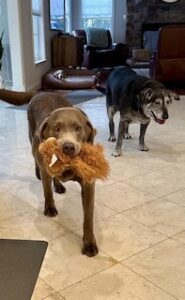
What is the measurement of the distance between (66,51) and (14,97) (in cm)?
578

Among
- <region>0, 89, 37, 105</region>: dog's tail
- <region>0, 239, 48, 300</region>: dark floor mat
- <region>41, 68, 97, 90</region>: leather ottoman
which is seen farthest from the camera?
<region>41, 68, 97, 90</region>: leather ottoman

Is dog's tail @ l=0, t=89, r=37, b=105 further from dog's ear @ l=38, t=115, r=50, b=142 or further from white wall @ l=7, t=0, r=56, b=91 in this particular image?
white wall @ l=7, t=0, r=56, b=91

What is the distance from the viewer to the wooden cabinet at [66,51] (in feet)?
25.8

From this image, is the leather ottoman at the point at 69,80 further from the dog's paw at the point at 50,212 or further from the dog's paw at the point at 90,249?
the dog's paw at the point at 90,249

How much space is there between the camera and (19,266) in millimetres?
1608

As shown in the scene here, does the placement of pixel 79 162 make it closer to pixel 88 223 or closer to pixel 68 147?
pixel 68 147

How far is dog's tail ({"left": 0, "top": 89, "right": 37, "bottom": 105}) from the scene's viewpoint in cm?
247

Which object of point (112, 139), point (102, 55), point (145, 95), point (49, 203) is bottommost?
point (112, 139)

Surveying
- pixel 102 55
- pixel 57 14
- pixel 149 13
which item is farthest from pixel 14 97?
pixel 149 13

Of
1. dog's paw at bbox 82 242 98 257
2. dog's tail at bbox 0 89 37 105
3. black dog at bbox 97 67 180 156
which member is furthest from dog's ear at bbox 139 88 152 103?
dog's paw at bbox 82 242 98 257

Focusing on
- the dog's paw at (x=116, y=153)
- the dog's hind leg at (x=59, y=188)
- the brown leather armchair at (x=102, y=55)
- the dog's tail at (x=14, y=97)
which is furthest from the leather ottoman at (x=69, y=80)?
the dog's hind leg at (x=59, y=188)

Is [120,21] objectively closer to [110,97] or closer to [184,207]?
[110,97]

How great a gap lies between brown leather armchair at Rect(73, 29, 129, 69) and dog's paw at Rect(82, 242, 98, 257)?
732 cm

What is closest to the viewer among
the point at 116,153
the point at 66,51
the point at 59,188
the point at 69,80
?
the point at 59,188
